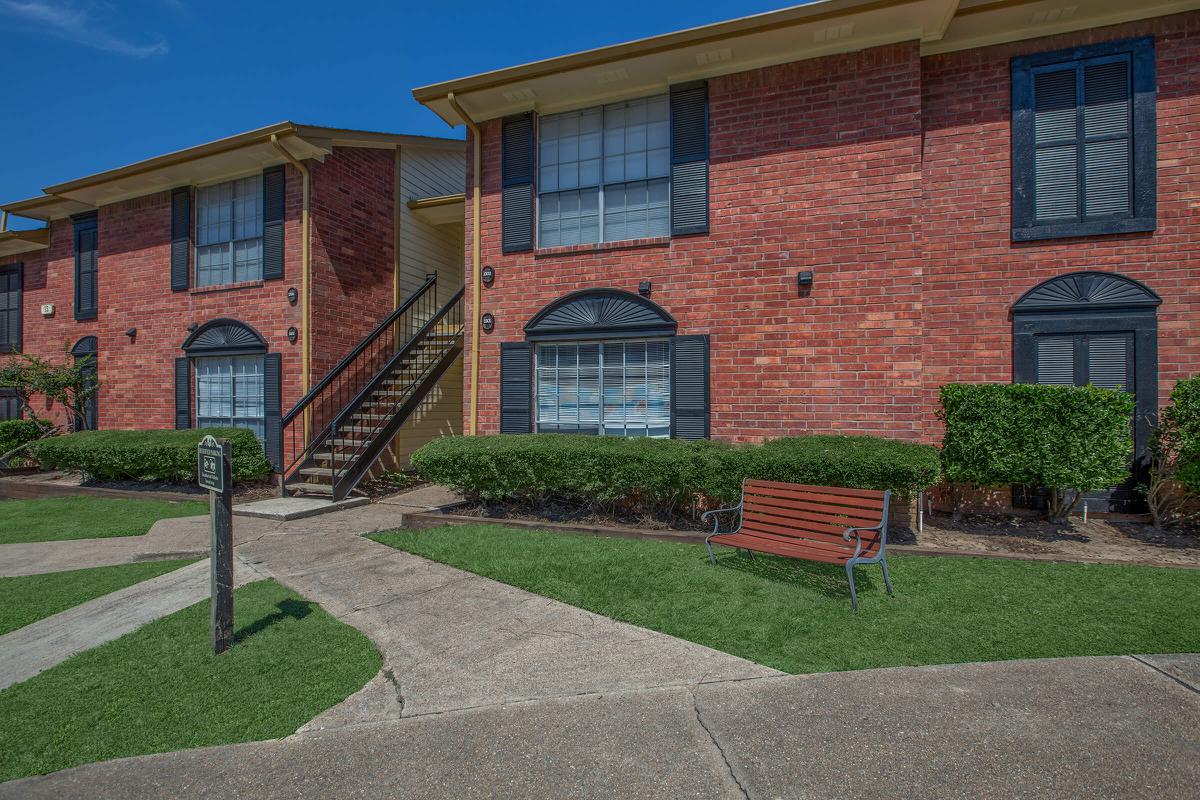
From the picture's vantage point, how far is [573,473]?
253 inches

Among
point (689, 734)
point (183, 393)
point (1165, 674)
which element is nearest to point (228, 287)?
point (183, 393)

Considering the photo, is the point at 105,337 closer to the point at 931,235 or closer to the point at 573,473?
the point at 573,473

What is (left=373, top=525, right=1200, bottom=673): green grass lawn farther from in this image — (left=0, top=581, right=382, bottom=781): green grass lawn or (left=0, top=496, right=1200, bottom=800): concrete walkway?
(left=0, top=581, right=382, bottom=781): green grass lawn

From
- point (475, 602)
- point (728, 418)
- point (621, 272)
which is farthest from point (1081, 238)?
point (475, 602)

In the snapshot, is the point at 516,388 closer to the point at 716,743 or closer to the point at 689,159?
the point at 689,159

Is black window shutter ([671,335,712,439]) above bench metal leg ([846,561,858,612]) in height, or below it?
above

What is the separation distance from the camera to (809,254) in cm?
683

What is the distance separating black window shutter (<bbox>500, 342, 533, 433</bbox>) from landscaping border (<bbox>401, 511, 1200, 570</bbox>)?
1544 millimetres

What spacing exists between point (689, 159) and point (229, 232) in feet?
28.0

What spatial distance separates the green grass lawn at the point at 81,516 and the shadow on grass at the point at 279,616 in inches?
161

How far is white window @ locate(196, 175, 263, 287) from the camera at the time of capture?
10.3 metres

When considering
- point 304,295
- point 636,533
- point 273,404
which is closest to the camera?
point 636,533

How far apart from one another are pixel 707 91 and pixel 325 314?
713cm

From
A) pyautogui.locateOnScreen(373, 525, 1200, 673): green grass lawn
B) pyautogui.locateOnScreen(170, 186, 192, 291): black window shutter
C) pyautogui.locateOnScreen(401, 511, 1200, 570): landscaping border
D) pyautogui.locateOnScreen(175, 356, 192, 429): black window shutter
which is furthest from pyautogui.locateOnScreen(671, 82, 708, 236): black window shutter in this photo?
pyautogui.locateOnScreen(175, 356, 192, 429): black window shutter
